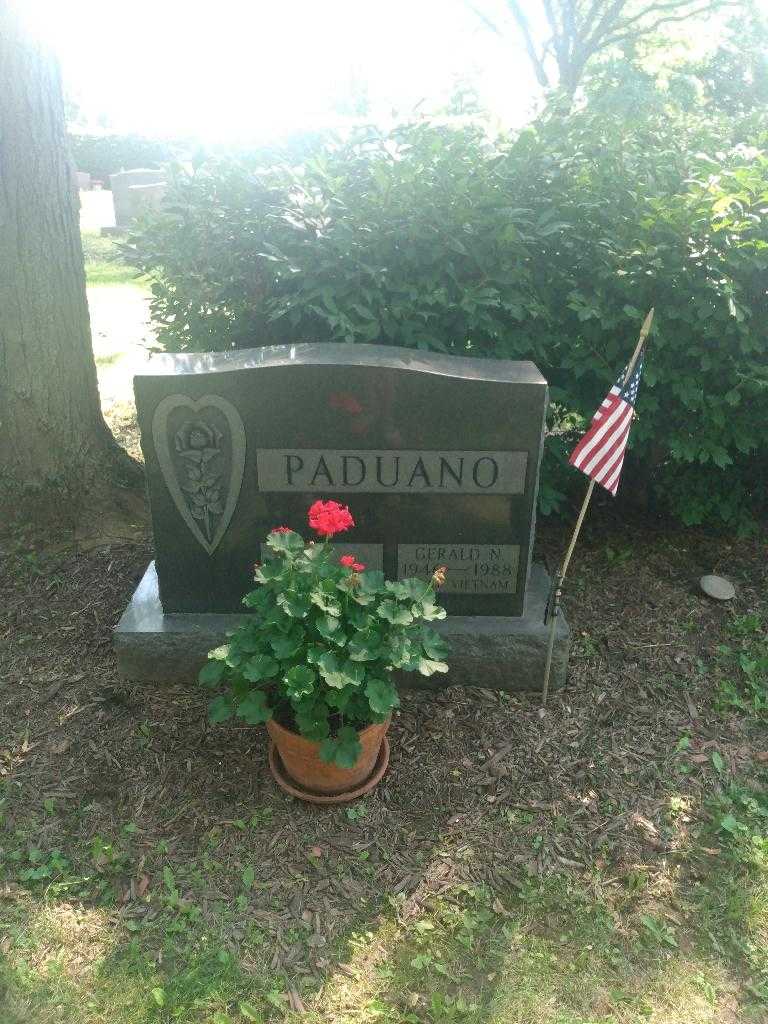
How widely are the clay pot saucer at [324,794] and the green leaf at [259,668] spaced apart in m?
0.64

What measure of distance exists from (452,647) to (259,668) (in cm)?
124

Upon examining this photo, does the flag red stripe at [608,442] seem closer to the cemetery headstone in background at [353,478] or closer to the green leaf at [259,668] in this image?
the cemetery headstone in background at [353,478]

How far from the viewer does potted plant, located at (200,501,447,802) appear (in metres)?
2.85

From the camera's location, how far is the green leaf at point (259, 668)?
2844 mm

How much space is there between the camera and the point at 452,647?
12.6 feet

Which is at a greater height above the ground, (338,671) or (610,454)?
(610,454)

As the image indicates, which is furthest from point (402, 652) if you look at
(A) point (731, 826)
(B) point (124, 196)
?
(B) point (124, 196)

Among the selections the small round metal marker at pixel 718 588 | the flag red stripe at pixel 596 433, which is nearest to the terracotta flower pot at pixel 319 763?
the flag red stripe at pixel 596 433

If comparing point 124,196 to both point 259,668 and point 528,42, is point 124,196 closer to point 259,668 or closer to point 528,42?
point 528,42

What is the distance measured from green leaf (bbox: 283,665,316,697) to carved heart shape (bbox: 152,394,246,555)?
1.15m

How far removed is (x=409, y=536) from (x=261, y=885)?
1.63 m

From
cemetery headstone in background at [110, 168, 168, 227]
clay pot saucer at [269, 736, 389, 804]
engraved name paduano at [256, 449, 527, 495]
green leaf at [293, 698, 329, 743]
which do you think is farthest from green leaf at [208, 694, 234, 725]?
cemetery headstone in background at [110, 168, 168, 227]

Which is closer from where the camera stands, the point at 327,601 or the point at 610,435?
the point at 327,601

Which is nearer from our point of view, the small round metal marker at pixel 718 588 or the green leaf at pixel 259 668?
the green leaf at pixel 259 668
